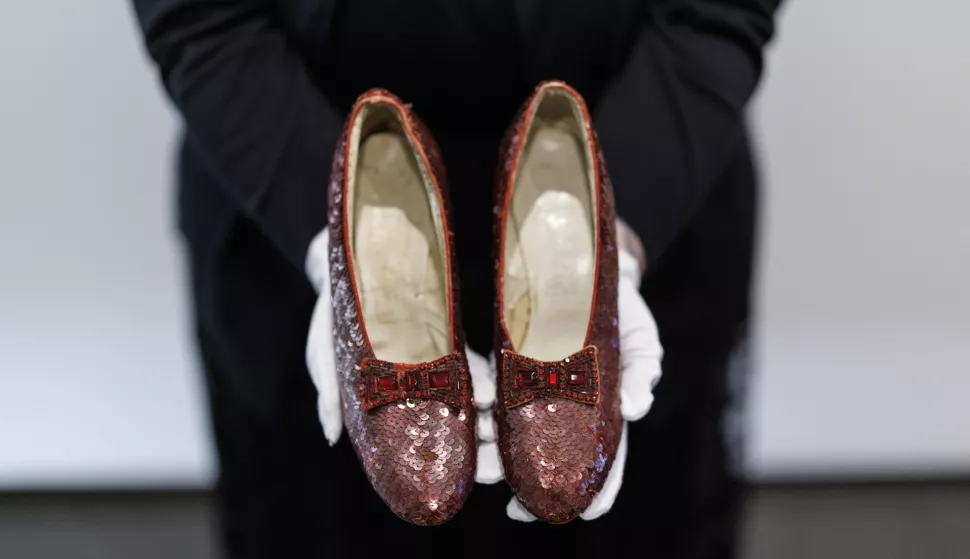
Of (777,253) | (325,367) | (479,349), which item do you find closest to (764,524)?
(777,253)

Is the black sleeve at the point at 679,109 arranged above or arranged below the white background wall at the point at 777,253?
above

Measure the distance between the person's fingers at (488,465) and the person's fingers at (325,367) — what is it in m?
0.08

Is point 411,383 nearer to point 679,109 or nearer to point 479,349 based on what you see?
point 479,349

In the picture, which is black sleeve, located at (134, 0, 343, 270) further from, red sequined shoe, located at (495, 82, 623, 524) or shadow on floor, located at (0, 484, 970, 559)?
shadow on floor, located at (0, 484, 970, 559)

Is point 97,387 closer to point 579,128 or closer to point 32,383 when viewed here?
point 32,383

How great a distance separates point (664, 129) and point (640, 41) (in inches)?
2.6

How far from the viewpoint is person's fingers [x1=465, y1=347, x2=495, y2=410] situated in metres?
0.41

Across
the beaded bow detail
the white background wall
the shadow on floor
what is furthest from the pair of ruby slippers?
the shadow on floor

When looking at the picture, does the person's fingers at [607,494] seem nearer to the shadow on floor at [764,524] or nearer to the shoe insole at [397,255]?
the shoe insole at [397,255]

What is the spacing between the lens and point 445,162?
1.61 ft

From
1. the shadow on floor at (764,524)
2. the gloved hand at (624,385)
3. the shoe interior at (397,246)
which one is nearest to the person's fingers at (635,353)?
the gloved hand at (624,385)

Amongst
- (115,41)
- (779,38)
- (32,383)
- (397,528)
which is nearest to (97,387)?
(32,383)

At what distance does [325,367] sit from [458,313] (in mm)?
81

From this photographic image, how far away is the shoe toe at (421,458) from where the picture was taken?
36 centimetres
